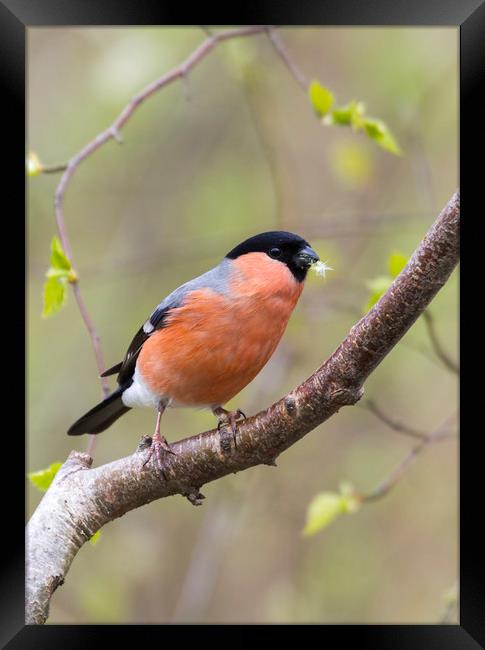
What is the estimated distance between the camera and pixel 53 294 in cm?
320

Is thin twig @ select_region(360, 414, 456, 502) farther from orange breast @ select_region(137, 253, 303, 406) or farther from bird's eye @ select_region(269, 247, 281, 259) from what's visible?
bird's eye @ select_region(269, 247, 281, 259)

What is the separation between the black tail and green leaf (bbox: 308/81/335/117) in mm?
1544

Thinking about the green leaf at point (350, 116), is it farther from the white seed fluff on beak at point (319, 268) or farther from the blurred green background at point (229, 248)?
the blurred green background at point (229, 248)

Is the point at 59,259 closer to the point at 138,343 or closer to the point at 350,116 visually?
the point at 138,343

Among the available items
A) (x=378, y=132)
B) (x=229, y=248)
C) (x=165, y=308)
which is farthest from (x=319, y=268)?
(x=229, y=248)

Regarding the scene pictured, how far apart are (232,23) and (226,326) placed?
1.18 m

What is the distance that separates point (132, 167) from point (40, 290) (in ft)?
3.73

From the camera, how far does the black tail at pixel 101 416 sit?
395 cm

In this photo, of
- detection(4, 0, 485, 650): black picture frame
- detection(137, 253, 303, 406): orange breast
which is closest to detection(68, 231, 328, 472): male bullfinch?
detection(137, 253, 303, 406): orange breast

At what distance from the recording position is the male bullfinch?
3.41m

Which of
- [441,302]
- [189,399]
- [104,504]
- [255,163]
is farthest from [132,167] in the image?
[104,504]

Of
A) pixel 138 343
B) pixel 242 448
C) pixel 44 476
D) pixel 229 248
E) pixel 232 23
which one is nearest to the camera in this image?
pixel 242 448

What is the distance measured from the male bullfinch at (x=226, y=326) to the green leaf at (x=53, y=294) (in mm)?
339

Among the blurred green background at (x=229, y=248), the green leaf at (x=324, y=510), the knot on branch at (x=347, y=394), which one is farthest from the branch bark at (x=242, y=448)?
the blurred green background at (x=229, y=248)
